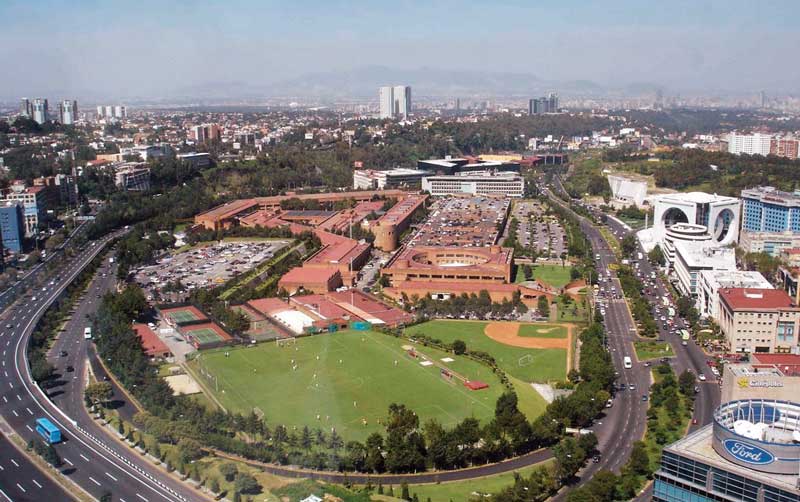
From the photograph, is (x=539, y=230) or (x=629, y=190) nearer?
(x=539, y=230)

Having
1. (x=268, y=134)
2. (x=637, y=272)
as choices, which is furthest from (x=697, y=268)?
(x=268, y=134)

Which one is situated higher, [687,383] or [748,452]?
[748,452]

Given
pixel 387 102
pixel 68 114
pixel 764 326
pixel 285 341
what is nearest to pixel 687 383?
pixel 764 326

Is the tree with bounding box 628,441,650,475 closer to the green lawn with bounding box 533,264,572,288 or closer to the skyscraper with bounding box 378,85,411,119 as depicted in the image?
the green lawn with bounding box 533,264,572,288

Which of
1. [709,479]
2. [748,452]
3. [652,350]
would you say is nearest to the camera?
[748,452]

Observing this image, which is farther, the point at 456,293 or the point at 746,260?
the point at 746,260

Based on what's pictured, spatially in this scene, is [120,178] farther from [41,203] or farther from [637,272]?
[637,272]

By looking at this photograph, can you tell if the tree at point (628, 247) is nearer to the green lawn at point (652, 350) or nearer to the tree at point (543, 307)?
the tree at point (543, 307)

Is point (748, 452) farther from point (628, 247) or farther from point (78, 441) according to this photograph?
point (628, 247)
